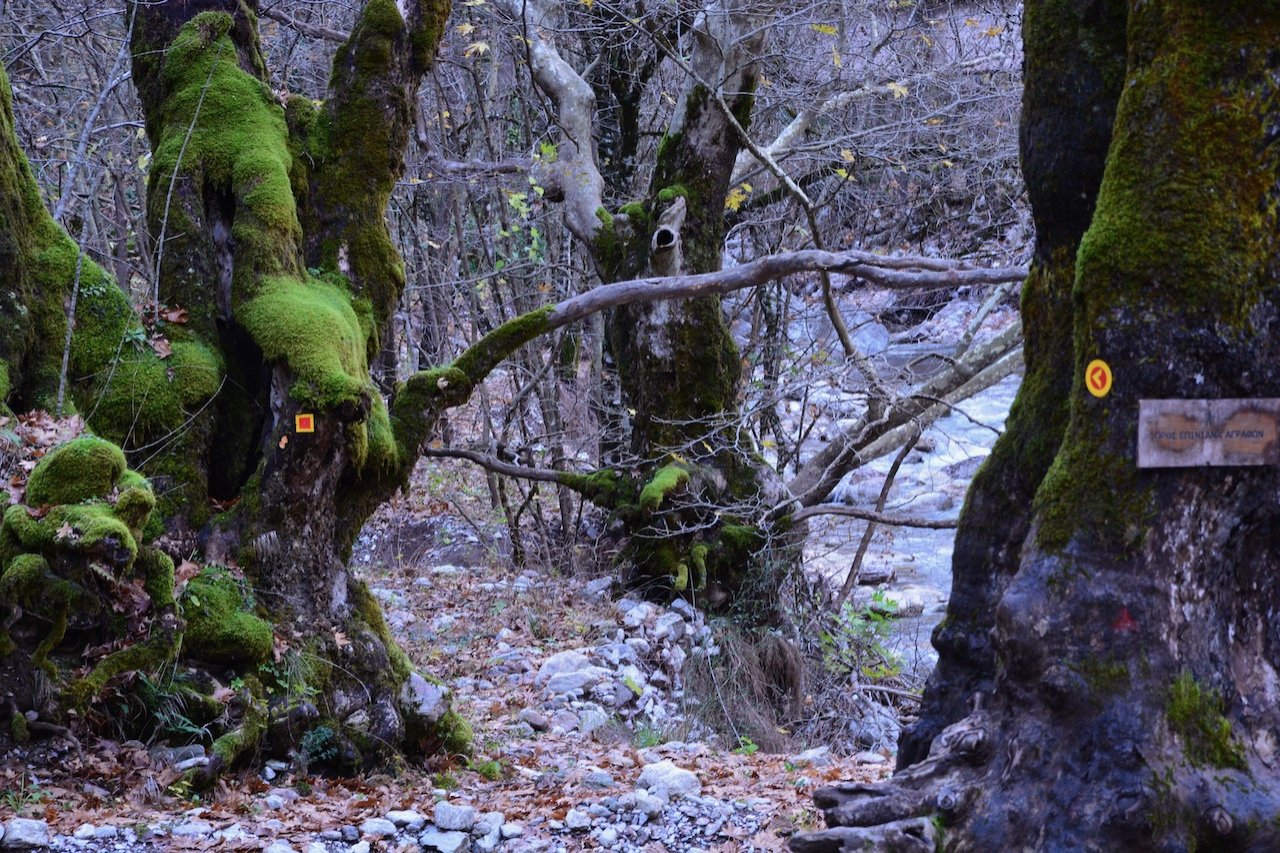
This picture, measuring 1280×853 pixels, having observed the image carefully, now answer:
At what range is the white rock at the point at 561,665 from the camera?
7.90m

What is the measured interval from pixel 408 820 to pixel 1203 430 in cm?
330

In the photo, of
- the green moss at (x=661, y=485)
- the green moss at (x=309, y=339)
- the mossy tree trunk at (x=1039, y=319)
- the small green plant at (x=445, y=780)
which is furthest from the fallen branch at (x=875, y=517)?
the mossy tree trunk at (x=1039, y=319)

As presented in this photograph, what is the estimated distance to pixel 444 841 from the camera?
4.38 metres

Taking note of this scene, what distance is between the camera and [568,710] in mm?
7406

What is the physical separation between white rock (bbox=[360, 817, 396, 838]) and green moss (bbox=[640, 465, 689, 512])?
5048 mm

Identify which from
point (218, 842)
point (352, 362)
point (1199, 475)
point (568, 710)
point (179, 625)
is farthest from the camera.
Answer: point (568, 710)

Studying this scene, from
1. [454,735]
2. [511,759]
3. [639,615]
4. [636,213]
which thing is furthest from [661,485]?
[454,735]

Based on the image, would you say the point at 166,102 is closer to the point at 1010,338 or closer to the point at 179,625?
the point at 179,625

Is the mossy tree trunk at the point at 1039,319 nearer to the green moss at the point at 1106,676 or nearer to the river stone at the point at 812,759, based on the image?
the green moss at the point at 1106,676

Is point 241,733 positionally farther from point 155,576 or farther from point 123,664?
point 155,576

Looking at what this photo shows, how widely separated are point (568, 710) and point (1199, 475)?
501 cm

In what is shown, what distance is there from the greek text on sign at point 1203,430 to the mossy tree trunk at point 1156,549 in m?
0.05

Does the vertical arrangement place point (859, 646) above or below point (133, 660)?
below

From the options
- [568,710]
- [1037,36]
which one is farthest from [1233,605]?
[568,710]
